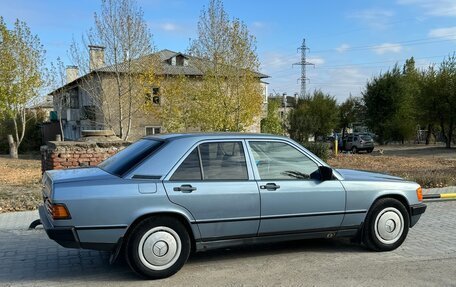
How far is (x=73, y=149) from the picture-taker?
34.3ft

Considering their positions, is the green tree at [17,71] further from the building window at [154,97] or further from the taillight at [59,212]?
the taillight at [59,212]

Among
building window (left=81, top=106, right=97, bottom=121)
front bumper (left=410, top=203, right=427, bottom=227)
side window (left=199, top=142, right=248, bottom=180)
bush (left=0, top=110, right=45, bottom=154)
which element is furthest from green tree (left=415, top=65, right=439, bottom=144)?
side window (left=199, top=142, right=248, bottom=180)

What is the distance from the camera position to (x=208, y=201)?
16.3 ft

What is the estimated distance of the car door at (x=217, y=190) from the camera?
4.93m

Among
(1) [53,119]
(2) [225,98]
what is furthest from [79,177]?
(1) [53,119]

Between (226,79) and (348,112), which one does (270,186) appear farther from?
(348,112)

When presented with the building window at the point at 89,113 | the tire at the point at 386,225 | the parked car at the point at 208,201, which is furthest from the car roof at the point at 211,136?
the building window at the point at 89,113

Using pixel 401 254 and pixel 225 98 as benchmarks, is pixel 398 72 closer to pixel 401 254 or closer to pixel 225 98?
pixel 225 98

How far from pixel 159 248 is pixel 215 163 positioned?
1104 millimetres

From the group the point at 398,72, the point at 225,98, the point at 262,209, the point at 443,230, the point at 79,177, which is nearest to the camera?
the point at 79,177

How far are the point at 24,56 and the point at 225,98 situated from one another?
44.3 ft

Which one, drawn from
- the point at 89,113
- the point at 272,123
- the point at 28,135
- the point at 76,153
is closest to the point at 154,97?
the point at 89,113

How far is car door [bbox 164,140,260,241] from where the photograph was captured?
4.93 meters

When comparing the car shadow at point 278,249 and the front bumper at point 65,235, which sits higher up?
the front bumper at point 65,235
